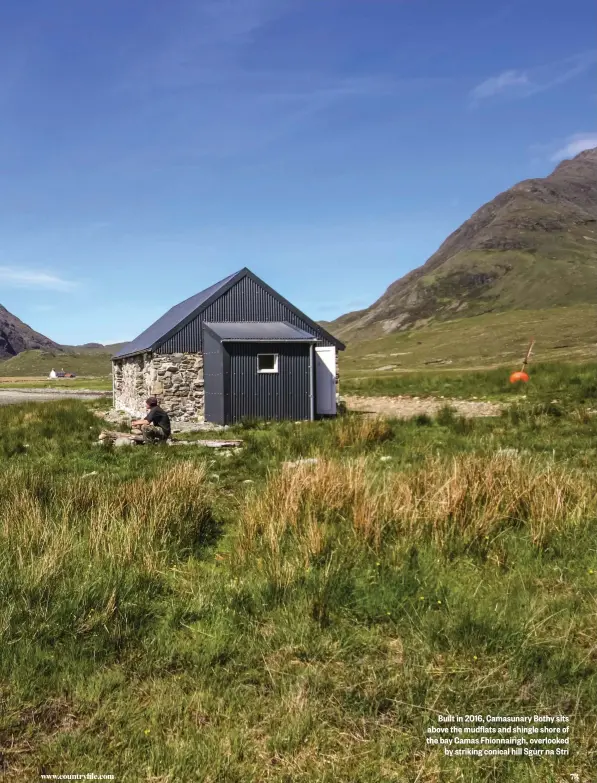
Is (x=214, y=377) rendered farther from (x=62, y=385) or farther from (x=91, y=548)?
(x=62, y=385)

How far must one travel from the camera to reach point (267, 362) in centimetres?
2170

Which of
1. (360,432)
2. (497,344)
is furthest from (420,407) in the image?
(497,344)

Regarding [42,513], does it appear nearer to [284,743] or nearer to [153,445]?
[284,743]

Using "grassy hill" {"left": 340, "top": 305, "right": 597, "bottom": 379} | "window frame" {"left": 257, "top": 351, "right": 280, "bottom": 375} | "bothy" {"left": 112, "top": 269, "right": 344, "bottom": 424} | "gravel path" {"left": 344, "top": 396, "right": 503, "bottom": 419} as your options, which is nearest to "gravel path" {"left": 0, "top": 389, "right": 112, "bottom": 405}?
"bothy" {"left": 112, "top": 269, "right": 344, "bottom": 424}

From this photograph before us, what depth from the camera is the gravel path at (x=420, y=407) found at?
1912 centimetres

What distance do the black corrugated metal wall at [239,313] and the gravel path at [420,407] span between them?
3.47m

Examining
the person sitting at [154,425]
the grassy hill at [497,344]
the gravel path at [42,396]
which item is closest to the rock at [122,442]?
the person sitting at [154,425]

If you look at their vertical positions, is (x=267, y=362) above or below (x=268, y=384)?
above

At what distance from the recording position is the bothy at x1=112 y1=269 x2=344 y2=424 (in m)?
21.0

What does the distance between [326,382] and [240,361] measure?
3.74 m

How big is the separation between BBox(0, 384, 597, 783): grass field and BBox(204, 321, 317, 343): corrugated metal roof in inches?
553

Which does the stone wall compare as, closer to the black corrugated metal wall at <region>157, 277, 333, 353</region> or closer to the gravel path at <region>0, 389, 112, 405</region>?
the black corrugated metal wall at <region>157, 277, 333, 353</region>

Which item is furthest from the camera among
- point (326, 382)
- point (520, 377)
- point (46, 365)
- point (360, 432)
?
point (46, 365)

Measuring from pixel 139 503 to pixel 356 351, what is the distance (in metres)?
136
